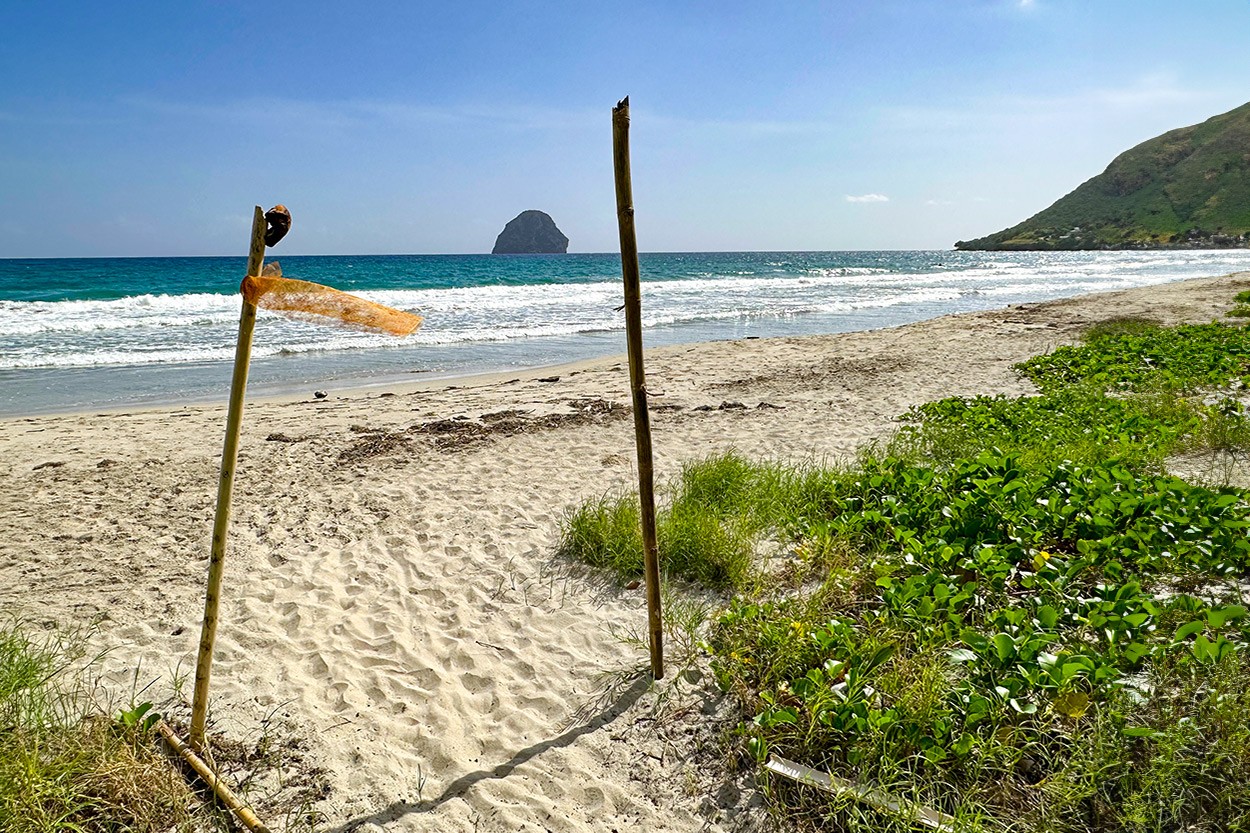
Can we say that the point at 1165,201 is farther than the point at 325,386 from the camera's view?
Yes

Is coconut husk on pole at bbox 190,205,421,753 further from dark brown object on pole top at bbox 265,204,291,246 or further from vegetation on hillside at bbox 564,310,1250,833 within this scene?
vegetation on hillside at bbox 564,310,1250,833

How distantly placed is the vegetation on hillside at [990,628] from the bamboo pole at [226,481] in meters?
2.09

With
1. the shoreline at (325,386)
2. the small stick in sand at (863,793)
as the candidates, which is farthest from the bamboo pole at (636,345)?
the shoreline at (325,386)

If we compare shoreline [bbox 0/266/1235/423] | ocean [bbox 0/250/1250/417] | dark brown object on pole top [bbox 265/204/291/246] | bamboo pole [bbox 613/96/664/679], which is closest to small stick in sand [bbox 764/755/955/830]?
bamboo pole [bbox 613/96/664/679]

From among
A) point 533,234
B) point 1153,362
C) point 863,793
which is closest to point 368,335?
point 863,793

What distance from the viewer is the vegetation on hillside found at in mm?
2426

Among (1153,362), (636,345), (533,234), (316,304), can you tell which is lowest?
Answer: (1153,362)

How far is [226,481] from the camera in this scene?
2531mm

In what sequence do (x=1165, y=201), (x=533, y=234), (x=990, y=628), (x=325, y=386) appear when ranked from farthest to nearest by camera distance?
1. (x=533, y=234)
2. (x=1165, y=201)
3. (x=325, y=386)
4. (x=990, y=628)

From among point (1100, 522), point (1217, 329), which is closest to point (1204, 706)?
point (1100, 522)

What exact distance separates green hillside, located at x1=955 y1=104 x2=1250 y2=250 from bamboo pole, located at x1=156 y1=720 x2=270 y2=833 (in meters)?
91.4

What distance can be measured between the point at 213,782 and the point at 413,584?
1.85 metres

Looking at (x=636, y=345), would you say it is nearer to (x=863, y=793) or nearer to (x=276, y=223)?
(x=276, y=223)

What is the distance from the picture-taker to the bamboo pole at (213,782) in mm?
2463
